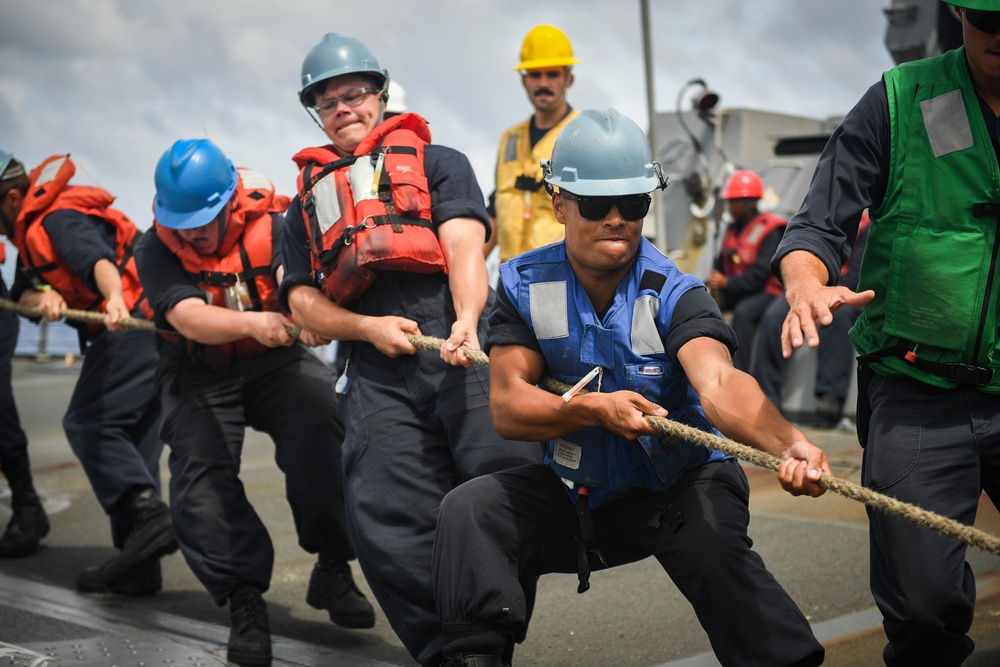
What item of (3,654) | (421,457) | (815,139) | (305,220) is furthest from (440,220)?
(815,139)

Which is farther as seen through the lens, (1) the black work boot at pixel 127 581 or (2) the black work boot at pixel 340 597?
(1) the black work boot at pixel 127 581

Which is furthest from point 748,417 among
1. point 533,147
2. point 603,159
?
point 533,147

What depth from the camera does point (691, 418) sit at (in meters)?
3.31

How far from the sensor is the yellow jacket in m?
6.90

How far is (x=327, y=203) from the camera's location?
13.9 ft

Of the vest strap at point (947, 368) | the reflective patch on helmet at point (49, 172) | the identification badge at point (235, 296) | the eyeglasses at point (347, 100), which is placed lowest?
the vest strap at point (947, 368)

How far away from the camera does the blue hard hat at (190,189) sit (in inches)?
194

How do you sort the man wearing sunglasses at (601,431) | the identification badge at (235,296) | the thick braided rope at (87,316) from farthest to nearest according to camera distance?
the identification badge at (235,296) < the thick braided rope at (87,316) < the man wearing sunglasses at (601,431)

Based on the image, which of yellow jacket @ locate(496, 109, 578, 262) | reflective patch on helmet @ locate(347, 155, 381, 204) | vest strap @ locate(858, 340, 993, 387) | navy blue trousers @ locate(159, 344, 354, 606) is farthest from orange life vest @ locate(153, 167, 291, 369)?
vest strap @ locate(858, 340, 993, 387)

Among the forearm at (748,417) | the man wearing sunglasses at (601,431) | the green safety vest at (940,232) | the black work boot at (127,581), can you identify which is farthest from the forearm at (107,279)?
the green safety vest at (940,232)

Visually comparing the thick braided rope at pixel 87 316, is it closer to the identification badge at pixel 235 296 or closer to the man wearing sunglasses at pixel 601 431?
the identification badge at pixel 235 296

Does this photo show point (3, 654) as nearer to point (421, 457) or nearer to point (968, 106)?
point (421, 457)

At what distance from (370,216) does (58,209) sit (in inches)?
116

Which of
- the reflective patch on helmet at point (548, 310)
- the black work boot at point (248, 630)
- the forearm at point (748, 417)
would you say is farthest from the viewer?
the black work boot at point (248, 630)
